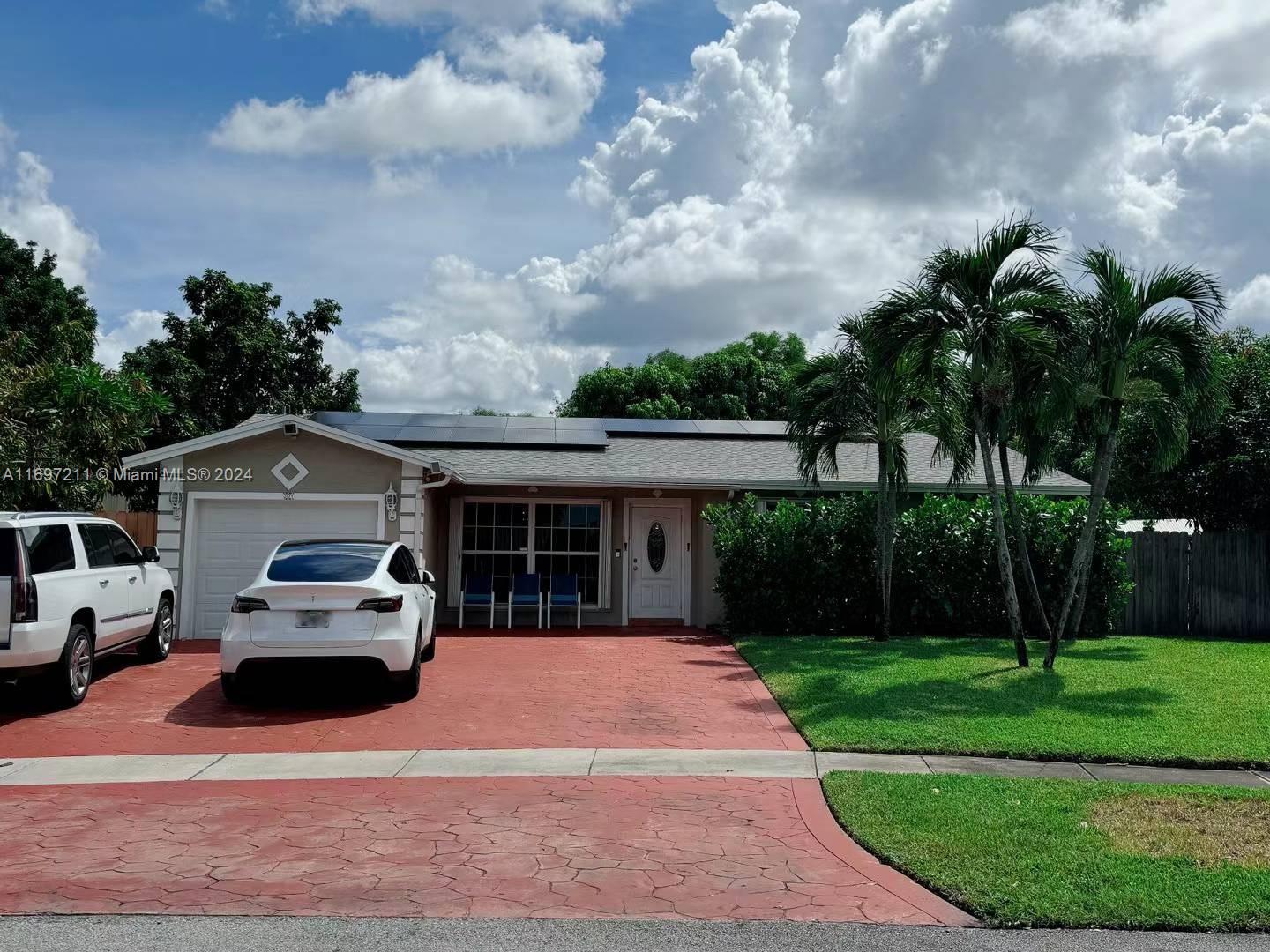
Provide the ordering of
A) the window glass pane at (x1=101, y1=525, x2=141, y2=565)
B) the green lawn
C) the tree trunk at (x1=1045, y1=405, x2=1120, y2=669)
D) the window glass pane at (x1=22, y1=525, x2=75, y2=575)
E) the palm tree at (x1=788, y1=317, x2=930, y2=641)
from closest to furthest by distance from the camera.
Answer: the green lawn, the window glass pane at (x1=22, y1=525, x2=75, y2=575), the window glass pane at (x1=101, y1=525, x2=141, y2=565), the tree trunk at (x1=1045, y1=405, x2=1120, y2=669), the palm tree at (x1=788, y1=317, x2=930, y2=641)

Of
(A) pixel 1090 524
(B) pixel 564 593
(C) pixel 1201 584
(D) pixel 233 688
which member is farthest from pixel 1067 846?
(C) pixel 1201 584

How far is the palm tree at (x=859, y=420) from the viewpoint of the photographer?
14.4 meters

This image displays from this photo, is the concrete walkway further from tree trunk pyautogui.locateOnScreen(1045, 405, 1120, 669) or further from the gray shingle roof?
the gray shingle roof

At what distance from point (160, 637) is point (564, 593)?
635cm

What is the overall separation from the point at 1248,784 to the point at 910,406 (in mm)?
8137

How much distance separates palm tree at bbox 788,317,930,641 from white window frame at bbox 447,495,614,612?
4.00 m

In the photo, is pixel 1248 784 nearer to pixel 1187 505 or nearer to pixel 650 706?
pixel 650 706

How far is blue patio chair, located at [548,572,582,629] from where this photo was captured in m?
16.7

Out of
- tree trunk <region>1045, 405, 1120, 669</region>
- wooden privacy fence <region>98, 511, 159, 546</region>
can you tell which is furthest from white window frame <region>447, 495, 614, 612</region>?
tree trunk <region>1045, 405, 1120, 669</region>

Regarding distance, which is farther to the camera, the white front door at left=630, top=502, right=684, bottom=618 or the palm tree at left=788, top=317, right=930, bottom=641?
the white front door at left=630, top=502, right=684, bottom=618

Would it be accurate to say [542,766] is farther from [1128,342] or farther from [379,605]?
[1128,342]

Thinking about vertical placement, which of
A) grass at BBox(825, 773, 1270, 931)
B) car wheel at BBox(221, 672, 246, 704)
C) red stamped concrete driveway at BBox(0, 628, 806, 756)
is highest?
car wheel at BBox(221, 672, 246, 704)

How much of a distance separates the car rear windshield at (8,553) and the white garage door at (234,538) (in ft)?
19.7

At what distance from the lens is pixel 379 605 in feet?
31.6
